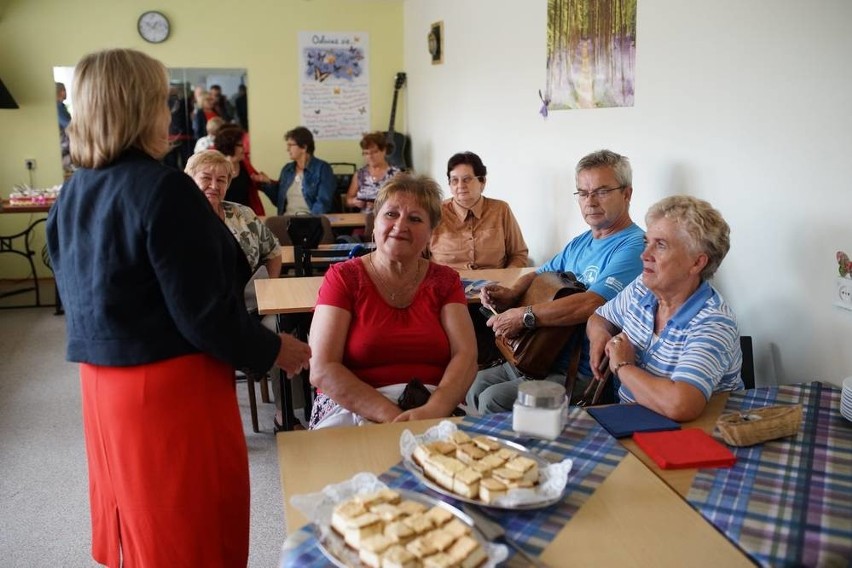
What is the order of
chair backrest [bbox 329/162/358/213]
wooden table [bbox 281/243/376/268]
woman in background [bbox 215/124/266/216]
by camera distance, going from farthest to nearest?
chair backrest [bbox 329/162/358/213]
woman in background [bbox 215/124/266/216]
wooden table [bbox 281/243/376/268]

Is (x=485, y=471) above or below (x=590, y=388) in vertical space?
above

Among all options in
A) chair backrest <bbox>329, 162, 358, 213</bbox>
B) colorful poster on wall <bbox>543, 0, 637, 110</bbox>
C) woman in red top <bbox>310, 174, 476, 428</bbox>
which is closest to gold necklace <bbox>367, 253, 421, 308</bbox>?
woman in red top <bbox>310, 174, 476, 428</bbox>

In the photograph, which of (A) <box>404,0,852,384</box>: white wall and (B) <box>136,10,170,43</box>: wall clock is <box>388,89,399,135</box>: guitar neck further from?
(A) <box>404,0,852,384</box>: white wall

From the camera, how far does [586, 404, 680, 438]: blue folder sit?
1.56 meters

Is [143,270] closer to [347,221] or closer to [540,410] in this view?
[540,410]

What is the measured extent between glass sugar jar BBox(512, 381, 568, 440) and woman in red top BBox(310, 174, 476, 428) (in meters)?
0.43

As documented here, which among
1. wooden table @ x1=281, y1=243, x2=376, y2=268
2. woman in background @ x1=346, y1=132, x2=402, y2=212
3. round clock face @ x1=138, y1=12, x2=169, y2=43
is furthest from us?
round clock face @ x1=138, y1=12, x2=169, y2=43

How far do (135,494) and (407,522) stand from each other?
67 centimetres

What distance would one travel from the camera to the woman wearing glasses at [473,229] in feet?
12.5

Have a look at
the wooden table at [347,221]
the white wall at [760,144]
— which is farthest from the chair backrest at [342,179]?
the white wall at [760,144]

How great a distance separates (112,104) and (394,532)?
933 millimetres

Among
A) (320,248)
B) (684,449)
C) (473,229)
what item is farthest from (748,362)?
(320,248)

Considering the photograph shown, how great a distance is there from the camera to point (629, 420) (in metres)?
1.61

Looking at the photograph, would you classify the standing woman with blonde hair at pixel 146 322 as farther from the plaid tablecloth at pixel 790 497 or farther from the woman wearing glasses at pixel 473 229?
the woman wearing glasses at pixel 473 229
